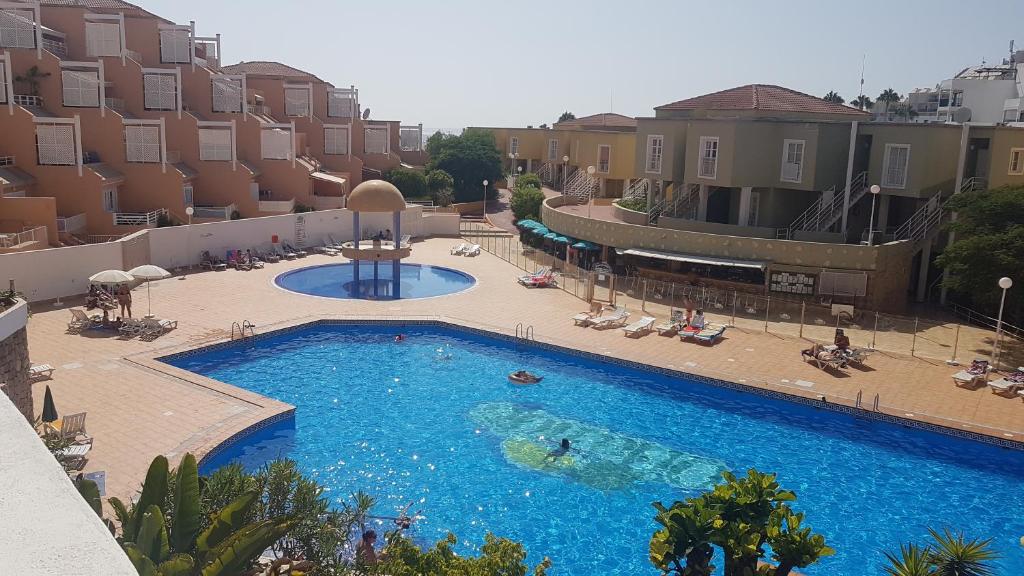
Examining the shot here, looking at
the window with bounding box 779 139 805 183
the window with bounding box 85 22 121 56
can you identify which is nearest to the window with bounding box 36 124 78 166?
Result: the window with bounding box 85 22 121 56

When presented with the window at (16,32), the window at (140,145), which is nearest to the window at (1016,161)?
the window at (140,145)

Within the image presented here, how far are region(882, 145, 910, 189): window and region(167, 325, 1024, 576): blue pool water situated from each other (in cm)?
1494

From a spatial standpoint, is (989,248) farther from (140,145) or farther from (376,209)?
(140,145)

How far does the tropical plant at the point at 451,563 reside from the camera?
824 cm

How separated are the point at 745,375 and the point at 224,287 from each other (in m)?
18.9

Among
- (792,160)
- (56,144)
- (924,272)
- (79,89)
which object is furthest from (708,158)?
(79,89)

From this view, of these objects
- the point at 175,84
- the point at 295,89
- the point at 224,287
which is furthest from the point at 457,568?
the point at 295,89

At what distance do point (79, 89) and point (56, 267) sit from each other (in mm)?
12794

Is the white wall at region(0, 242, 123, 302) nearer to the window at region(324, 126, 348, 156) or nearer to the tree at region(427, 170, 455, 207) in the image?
the window at region(324, 126, 348, 156)

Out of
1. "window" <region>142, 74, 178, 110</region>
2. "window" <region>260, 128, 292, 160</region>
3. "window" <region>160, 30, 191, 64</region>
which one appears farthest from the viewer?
"window" <region>260, 128, 292, 160</region>

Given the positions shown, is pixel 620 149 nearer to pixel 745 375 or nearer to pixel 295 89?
pixel 295 89

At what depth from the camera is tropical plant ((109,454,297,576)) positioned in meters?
7.51

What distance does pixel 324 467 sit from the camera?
1557 cm

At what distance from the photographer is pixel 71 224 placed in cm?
3003
